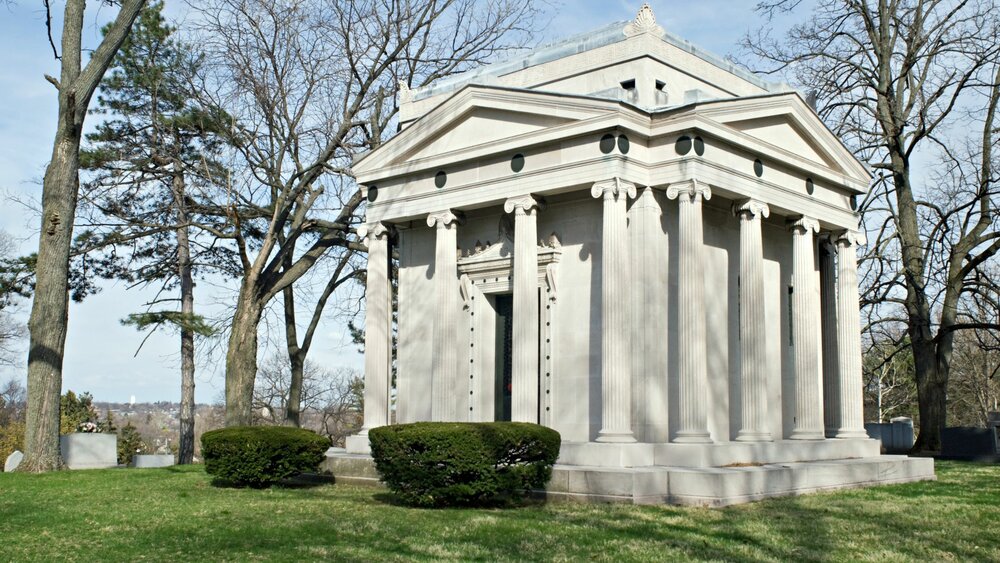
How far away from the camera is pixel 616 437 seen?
16.3 metres

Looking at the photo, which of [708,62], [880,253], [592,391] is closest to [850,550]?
[592,391]

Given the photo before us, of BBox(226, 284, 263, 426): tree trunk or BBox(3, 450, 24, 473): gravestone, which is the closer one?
BBox(3, 450, 24, 473): gravestone

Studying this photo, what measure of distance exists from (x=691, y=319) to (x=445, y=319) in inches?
198

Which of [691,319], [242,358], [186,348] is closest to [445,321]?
[691,319]

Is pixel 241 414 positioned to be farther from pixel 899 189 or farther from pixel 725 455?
pixel 899 189

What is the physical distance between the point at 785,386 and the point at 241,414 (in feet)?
46.6

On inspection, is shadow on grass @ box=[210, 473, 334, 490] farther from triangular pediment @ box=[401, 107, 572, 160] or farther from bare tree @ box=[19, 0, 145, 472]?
triangular pediment @ box=[401, 107, 572, 160]

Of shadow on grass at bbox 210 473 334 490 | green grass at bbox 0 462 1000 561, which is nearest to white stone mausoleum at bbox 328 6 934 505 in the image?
shadow on grass at bbox 210 473 334 490

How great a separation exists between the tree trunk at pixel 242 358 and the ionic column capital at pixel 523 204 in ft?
35.5

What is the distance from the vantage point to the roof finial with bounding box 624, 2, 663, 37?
18688 millimetres

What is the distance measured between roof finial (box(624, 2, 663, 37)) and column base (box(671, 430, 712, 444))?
296 inches

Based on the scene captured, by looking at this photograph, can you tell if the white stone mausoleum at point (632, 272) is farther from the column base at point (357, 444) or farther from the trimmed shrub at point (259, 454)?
the trimmed shrub at point (259, 454)

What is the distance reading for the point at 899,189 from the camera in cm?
2748

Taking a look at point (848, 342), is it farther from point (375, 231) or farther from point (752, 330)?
point (375, 231)
